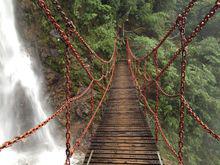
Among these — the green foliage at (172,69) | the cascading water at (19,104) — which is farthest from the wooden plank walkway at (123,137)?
the green foliage at (172,69)

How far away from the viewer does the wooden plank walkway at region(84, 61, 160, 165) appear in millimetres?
3375

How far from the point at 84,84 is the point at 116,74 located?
2.31 metres

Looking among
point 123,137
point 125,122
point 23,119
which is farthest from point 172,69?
point 23,119

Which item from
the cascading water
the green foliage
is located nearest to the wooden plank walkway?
the cascading water

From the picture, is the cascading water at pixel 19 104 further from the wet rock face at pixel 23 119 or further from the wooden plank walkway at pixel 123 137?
the wooden plank walkway at pixel 123 137

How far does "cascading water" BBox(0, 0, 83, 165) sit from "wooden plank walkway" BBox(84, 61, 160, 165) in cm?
138

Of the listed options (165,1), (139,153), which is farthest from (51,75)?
(165,1)

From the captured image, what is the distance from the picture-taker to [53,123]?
6105 millimetres

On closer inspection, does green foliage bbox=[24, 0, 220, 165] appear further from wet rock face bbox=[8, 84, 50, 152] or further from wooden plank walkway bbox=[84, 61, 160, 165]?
wooden plank walkway bbox=[84, 61, 160, 165]

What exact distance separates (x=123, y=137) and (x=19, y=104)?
3184 millimetres

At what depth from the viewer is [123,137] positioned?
4.01 meters

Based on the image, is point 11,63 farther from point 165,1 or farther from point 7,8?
point 165,1

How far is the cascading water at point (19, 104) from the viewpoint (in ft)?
17.0

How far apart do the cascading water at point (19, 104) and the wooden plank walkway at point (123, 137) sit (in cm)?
138
